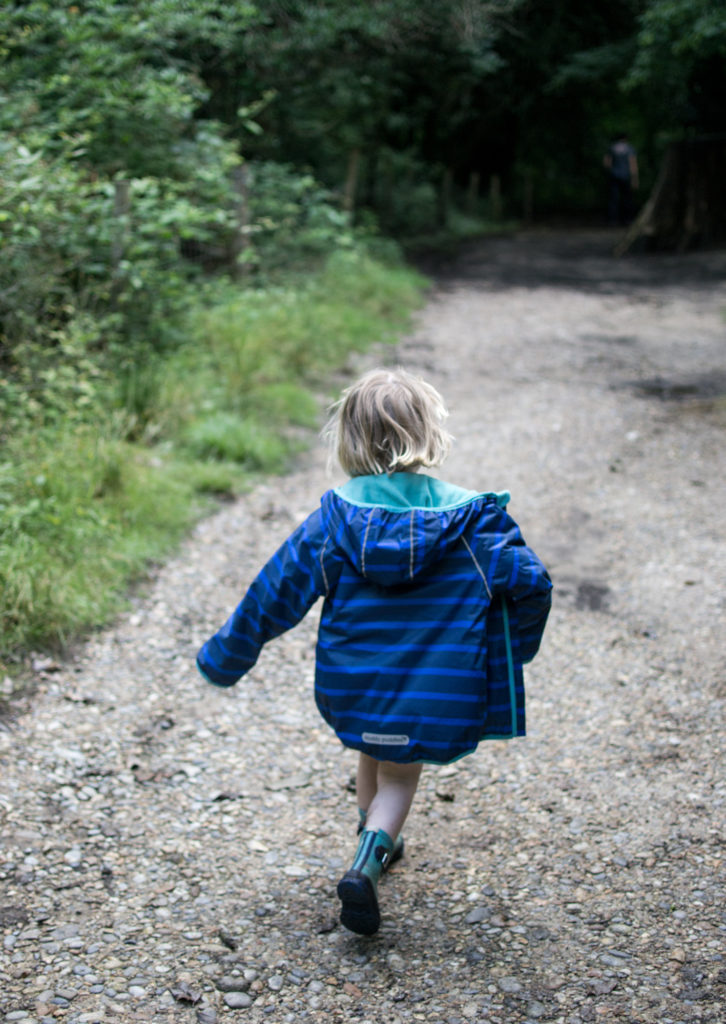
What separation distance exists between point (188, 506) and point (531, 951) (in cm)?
344

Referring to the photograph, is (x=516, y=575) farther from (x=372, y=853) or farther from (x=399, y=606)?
(x=372, y=853)

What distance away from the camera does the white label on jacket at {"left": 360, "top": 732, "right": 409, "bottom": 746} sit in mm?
2428

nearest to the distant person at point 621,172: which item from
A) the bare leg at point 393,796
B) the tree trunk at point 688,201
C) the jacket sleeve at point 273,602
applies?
the tree trunk at point 688,201

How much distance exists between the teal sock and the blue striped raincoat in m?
0.23

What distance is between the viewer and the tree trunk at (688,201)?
15.9 meters

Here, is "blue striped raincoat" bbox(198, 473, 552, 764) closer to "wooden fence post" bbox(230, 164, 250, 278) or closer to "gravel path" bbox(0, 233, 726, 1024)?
"gravel path" bbox(0, 233, 726, 1024)

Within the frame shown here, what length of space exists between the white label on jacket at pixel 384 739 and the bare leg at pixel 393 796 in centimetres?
13

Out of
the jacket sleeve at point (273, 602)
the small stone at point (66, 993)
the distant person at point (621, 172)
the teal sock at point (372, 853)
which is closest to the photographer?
the small stone at point (66, 993)

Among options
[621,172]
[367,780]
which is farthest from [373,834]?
[621,172]

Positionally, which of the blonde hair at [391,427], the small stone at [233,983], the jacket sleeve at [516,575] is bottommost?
the small stone at [233,983]

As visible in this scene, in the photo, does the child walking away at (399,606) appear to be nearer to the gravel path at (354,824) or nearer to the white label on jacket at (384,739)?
the white label on jacket at (384,739)

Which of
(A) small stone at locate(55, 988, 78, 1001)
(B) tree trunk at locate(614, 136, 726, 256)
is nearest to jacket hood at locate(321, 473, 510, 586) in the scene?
(A) small stone at locate(55, 988, 78, 1001)

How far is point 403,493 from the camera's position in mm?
2490

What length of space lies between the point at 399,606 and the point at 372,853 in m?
0.64
